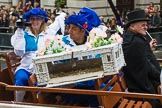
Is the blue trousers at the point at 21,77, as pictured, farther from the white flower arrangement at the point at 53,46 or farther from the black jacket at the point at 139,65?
the black jacket at the point at 139,65

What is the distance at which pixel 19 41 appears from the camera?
5828mm

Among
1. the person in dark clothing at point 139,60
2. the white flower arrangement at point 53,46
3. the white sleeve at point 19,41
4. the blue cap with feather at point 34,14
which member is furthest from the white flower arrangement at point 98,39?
the blue cap with feather at point 34,14

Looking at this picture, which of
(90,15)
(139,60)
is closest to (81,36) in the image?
(90,15)

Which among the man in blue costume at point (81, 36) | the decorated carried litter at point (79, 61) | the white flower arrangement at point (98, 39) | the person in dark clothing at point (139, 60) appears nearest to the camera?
the decorated carried litter at point (79, 61)

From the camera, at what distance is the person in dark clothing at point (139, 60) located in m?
5.29

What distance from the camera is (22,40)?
5.83 metres

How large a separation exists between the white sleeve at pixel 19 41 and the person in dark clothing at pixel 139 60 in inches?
47.4

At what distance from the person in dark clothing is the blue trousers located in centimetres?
117

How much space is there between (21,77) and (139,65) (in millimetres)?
1386

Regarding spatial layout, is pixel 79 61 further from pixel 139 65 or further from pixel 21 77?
pixel 21 77

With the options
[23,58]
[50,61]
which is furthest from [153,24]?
[50,61]

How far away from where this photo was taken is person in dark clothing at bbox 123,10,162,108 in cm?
529

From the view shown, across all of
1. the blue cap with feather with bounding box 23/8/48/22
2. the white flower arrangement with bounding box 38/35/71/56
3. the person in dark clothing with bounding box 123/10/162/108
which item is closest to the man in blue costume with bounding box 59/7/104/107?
the white flower arrangement with bounding box 38/35/71/56

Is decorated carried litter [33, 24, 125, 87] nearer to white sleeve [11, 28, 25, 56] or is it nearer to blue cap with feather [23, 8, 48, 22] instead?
white sleeve [11, 28, 25, 56]
